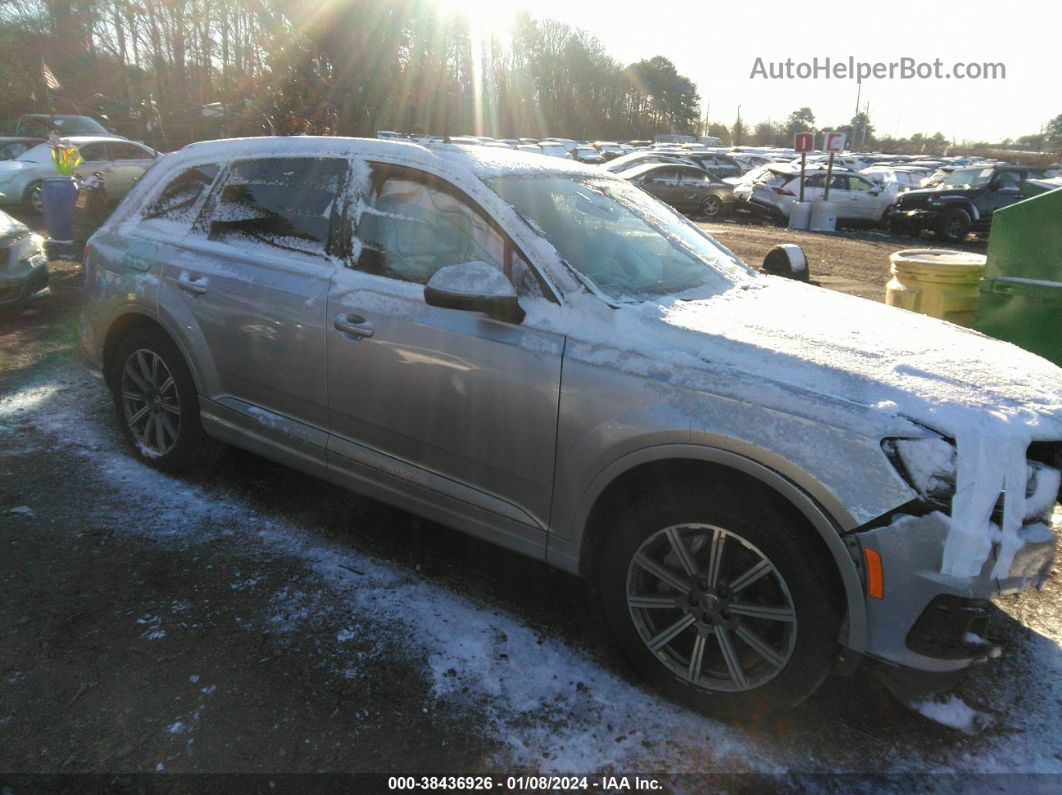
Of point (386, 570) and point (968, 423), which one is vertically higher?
point (968, 423)

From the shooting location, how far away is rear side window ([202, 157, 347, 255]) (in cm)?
352

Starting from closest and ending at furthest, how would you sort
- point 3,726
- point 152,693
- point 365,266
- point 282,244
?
point 3,726, point 152,693, point 365,266, point 282,244

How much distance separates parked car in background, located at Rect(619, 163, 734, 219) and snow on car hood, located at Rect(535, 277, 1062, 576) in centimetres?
1921

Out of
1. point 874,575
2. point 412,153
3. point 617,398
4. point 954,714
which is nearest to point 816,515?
point 874,575

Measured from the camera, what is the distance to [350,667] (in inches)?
112

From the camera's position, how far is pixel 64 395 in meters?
5.52

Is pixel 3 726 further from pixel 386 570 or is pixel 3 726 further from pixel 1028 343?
pixel 1028 343

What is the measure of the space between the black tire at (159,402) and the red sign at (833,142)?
55.9 feet

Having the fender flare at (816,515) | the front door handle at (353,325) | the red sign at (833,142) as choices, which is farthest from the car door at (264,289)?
the red sign at (833,142)

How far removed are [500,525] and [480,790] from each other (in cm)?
96

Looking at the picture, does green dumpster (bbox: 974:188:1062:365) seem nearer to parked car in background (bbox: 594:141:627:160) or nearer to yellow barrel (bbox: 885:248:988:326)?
yellow barrel (bbox: 885:248:988:326)

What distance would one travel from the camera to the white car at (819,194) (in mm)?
19875

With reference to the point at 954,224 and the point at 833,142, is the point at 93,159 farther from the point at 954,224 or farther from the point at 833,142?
the point at 954,224

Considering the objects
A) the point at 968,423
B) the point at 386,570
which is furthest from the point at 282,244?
the point at 968,423
